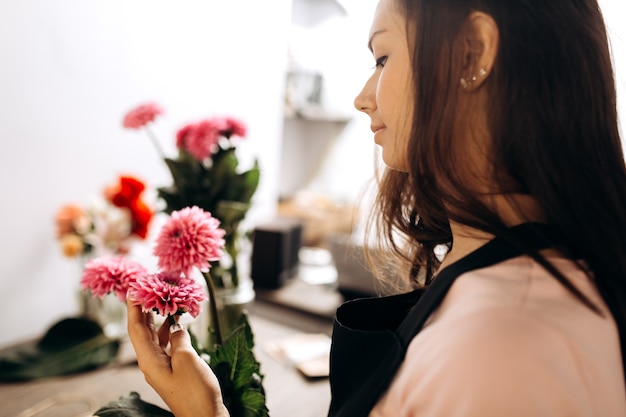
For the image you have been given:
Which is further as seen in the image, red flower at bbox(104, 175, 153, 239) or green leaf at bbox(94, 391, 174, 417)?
red flower at bbox(104, 175, 153, 239)

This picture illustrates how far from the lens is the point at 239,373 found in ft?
1.68

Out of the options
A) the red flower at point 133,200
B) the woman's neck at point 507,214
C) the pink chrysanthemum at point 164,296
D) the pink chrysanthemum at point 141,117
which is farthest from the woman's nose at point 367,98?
the red flower at point 133,200

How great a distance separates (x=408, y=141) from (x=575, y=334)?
0.71 ft

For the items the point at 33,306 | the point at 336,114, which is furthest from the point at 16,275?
the point at 336,114

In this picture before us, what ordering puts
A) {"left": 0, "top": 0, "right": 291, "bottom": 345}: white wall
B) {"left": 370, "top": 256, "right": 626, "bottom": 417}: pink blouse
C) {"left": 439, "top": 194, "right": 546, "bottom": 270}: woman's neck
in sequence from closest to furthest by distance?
{"left": 370, "top": 256, "right": 626, "bottom": 417}: pink blouse
{"left": 439, "top": 194, "right": 546, "bottom": 270}: woman's neck
{"left": 0, "top": 0, "right": 291, "bottom": 345}: white wall

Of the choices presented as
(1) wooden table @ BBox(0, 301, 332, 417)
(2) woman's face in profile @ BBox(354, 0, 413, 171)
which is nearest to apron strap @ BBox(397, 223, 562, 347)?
(2) woman's face in profile @ BBox(354, 0, 413, 171)

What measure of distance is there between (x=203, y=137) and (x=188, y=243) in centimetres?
32

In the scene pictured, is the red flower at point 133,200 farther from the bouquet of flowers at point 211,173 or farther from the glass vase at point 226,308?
the glass vase at point 226,308

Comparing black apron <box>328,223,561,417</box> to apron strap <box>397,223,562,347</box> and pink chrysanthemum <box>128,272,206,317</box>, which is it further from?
pink chrysanthemum <box>128,272,206,317</box>

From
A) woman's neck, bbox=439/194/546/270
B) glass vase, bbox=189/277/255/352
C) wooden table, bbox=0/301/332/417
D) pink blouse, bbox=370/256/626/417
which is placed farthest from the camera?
glass vase, bbox=189/277/255/352

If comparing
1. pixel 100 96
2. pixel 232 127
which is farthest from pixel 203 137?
pixel 100 96

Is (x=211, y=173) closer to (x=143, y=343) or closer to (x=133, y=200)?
(x=133, y=200)

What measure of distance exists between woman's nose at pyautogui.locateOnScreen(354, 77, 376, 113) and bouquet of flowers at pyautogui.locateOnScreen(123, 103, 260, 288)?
324 mm

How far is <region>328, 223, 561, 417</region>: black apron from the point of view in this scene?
384 mm
